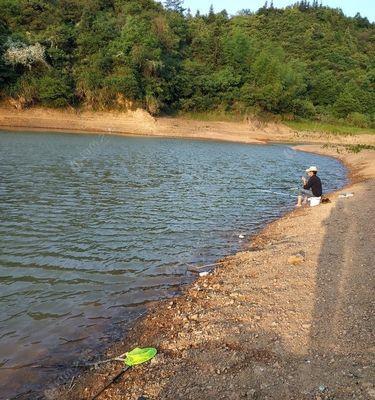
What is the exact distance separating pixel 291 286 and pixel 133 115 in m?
51.3

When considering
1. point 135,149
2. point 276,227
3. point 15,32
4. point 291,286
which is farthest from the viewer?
point 15,32

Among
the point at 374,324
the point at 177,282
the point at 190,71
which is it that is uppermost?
the point at 190,71

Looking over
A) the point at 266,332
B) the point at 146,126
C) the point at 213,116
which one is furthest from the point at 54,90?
the point at 266,332

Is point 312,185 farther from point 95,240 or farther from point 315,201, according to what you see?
point 95,240

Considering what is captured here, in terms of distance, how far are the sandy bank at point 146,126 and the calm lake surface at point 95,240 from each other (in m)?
28.3

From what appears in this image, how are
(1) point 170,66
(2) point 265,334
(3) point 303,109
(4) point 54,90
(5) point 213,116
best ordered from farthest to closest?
1. (3) point 303,109
2. (5) point 213,116
3. (1) point 170,66
4. (4) point 54,90
5. (2) point 265,334

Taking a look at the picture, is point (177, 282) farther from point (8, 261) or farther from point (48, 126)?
point (48, 126)

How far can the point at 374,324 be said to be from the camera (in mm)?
5965

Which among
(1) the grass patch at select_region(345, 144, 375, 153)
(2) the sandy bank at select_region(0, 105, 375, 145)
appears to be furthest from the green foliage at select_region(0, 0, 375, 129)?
(1) the grass patch at select_region(345, 144, 375, 153)

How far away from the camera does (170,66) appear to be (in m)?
64.7

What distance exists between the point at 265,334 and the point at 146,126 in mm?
51339

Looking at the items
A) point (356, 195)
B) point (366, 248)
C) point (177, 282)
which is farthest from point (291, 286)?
point (356, 195)

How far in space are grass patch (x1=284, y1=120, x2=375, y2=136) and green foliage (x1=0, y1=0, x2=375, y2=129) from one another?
2311 millimetres

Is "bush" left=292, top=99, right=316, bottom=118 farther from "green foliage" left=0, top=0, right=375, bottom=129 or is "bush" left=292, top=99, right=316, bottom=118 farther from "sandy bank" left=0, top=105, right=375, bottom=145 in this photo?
"sandy bank" left=0, top=105, right=375, bottom=145
